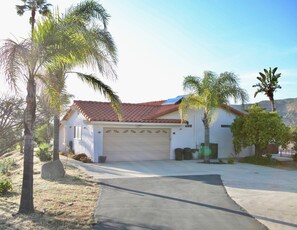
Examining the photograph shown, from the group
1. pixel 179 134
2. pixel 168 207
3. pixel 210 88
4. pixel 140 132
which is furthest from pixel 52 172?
pixel 179 134

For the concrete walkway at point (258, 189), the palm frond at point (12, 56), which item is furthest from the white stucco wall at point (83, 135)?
the palm frond at point (12, 56)

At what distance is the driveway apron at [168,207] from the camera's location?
7.18 m

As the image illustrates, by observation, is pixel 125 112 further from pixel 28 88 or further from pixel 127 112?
pixel 28 88

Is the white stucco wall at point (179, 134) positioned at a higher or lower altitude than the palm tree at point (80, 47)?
lower

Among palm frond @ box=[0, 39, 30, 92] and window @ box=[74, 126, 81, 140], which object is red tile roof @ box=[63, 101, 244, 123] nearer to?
window @ box=[74, 126, 81, 140]

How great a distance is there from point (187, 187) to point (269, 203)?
331 cm

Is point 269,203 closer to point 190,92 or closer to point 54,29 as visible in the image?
point 54,29

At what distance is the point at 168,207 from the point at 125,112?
548 inches

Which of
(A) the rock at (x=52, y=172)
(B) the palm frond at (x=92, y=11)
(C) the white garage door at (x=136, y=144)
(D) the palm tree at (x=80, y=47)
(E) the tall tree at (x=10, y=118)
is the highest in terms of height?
(B) the palm frond at (x=92, y=11)

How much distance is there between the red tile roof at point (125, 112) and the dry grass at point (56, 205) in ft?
25.5

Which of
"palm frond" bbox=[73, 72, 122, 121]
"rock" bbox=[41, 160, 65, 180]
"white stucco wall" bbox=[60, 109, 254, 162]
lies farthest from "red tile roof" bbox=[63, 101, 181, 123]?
"palm frond" bbox=[73, 72, 122, 121]

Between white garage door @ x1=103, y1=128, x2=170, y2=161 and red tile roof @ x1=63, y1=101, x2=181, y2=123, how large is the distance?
2.98ft

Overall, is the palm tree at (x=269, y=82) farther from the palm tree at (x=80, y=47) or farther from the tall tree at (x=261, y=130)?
the palm tree at (x=80, y=47)

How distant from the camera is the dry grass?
712cm
